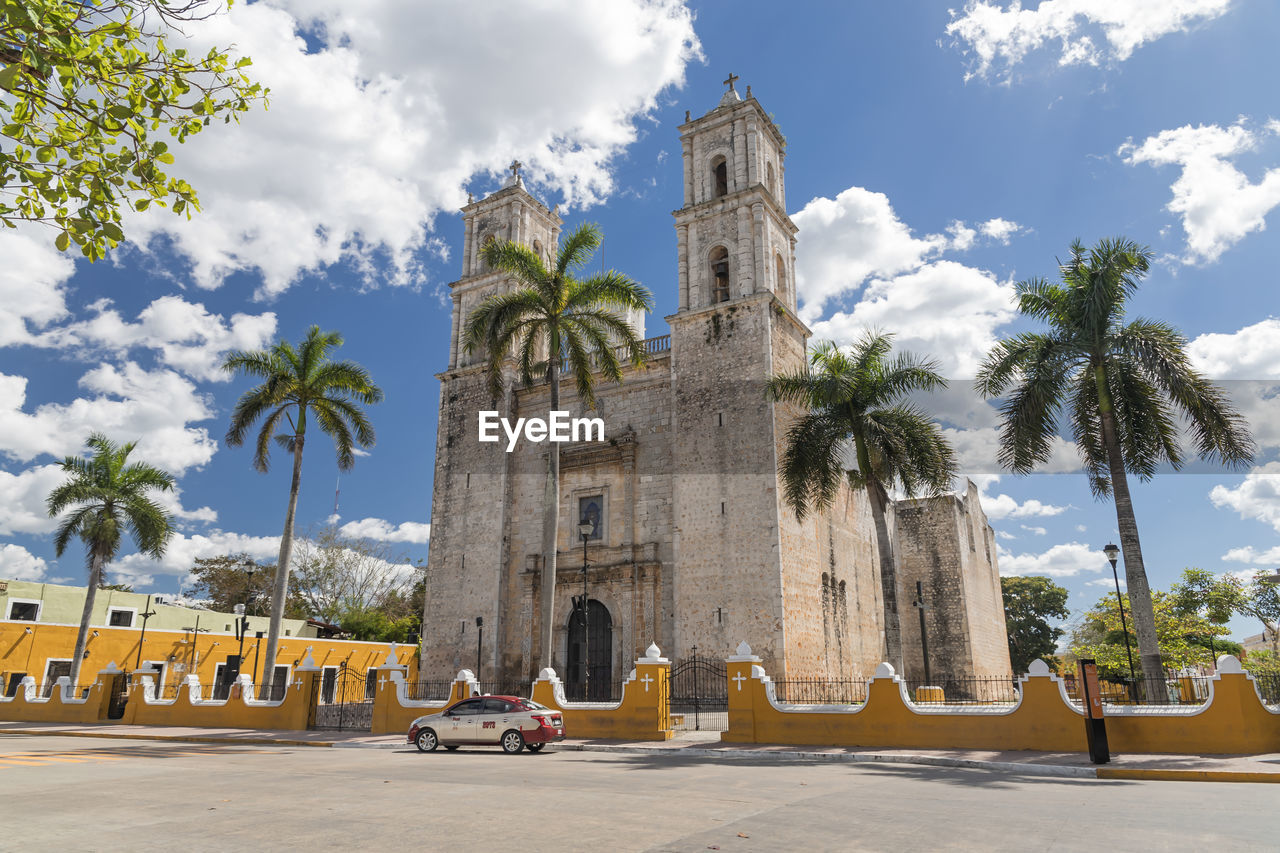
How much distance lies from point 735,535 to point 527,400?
9567mm

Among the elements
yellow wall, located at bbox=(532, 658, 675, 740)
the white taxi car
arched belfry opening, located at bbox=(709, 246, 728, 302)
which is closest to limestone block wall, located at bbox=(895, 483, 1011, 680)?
arched belfry opening, located at bbox=(709, 246, 728, 302)

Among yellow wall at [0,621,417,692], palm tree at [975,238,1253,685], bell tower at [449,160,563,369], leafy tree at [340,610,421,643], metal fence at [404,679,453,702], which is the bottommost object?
metal fence at [404,679,453,702]

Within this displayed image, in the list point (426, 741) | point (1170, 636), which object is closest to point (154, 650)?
point (426, 741)

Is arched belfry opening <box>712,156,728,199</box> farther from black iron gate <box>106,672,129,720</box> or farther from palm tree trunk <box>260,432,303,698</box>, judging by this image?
black iron gate <box>106,672,129,720</box>

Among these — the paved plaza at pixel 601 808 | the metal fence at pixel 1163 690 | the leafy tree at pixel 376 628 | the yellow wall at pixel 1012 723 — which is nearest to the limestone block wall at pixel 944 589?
the metal fence at pixel 1163 690

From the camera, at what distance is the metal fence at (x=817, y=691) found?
66.0 feet

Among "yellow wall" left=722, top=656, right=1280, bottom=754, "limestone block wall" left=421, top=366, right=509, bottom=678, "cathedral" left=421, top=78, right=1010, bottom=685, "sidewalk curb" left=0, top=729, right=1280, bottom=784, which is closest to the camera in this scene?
"sidewalk curb" left=0, top=729, right=1280, bottom=784

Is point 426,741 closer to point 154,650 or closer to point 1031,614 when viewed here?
point 154,650

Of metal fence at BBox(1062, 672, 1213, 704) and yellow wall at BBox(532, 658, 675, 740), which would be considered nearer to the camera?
metal fence at BBox(1062, 672, 1213, 704)

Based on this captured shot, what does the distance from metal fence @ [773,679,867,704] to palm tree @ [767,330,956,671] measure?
301 cm

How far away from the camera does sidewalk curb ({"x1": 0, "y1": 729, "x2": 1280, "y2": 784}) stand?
9.73 meters

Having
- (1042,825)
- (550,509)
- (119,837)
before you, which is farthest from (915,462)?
(119,837)

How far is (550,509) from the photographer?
18.9 m

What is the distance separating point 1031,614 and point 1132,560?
3905 cm
